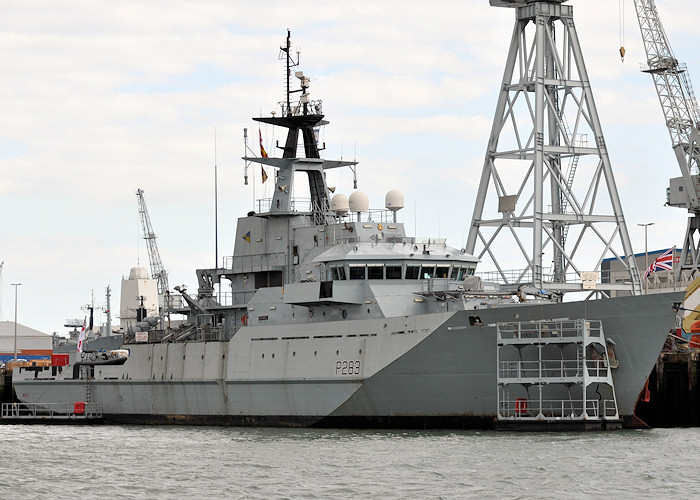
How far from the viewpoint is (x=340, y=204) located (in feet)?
127

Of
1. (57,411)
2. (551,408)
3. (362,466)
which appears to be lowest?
(362,466)

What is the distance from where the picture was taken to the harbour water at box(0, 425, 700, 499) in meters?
24.0

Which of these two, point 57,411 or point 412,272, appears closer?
point 412,272

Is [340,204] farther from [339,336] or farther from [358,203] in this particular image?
[339,336]

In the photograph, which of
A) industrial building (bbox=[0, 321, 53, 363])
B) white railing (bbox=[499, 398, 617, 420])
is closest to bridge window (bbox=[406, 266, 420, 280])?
white railing (bbox=[499, 398, 617, 420])

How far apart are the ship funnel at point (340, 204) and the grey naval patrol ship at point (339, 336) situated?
5 cm

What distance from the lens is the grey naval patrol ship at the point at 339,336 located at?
32.4 metres

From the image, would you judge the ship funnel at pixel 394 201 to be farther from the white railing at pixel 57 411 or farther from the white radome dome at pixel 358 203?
the white railing at pixel 57 411

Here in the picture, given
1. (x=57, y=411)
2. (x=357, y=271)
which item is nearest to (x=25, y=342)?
(x=57, y=411)

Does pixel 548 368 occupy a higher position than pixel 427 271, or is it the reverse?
pixel 427 271

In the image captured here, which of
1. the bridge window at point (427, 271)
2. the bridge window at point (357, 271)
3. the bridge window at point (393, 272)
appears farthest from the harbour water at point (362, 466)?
the bridge window at point (427, 271)

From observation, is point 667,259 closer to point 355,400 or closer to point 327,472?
point 355,400

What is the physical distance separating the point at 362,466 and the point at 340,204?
43.4 feet

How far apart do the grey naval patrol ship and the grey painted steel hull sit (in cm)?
4
